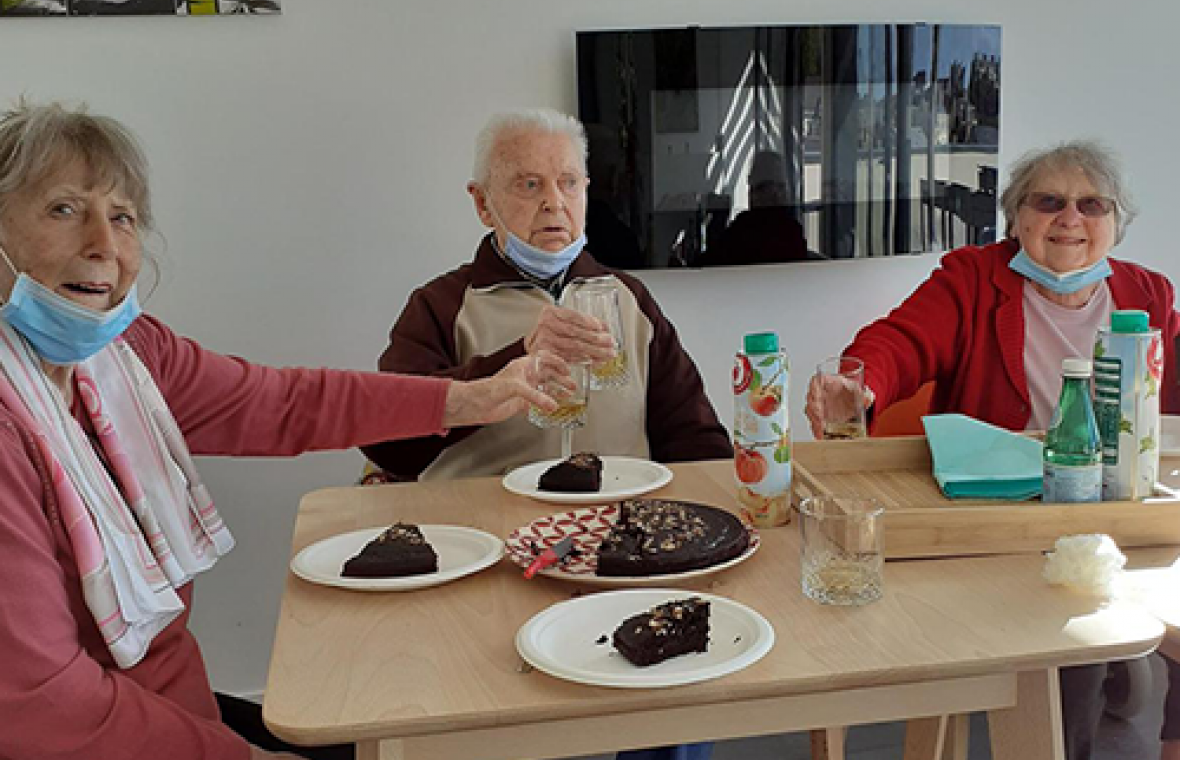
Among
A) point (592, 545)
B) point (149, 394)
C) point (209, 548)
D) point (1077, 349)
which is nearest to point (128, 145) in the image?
point (149, 394)

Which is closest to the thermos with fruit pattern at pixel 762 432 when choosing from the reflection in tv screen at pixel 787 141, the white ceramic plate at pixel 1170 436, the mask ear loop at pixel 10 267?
the white ceramic plate at pixel 1170 436

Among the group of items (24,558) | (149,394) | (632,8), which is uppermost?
(632,8)

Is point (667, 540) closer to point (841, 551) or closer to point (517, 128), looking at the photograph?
point (841, 551)

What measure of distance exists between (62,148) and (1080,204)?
2.01 meters

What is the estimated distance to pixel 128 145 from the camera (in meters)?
1.68

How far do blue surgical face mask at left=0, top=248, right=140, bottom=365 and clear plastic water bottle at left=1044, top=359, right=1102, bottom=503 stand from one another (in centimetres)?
129

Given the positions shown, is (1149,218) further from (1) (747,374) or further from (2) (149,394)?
(2) (149,394)

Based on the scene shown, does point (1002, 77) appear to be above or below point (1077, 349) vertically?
above

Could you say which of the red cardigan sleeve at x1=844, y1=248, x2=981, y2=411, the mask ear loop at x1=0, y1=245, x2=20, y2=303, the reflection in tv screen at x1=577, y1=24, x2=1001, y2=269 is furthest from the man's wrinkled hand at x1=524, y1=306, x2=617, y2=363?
the reflection in tv screen at x1=577, y1=24, x2=1001, y2=269

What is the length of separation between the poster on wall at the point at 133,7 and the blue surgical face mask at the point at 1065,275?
180 cm

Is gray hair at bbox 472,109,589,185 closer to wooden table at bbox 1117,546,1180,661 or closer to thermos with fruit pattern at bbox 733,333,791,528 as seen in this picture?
thermos with fruit pattern at bbox 733,333,791,528

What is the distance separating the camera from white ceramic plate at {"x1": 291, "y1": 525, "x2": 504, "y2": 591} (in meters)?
1.47

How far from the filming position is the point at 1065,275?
253cm

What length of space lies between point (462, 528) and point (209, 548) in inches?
16.6
